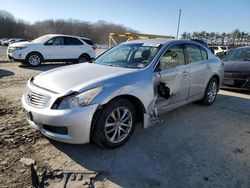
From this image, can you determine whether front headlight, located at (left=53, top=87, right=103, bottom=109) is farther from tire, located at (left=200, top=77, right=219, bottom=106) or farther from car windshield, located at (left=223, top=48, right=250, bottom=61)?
car windshield, located at (left=223, top=48, right=250, bottom=61)

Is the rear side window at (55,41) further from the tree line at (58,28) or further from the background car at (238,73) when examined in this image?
the tree line at (58,28)

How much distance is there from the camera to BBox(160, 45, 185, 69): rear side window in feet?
13.6

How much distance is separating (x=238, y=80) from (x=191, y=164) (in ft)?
16.0

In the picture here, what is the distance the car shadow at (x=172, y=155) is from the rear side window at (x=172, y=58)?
1091mm

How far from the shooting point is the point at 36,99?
326cm

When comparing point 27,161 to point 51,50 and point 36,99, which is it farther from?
point 51,50

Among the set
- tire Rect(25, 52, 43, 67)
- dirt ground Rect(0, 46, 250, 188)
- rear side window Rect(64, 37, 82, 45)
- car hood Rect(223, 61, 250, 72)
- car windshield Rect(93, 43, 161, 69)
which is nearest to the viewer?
dirt ground Rect(0, 46, 250, 188)

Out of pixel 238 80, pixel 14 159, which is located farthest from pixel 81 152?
pixel 238 80

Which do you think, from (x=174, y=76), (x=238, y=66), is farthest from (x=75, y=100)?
(x=238, y=66)

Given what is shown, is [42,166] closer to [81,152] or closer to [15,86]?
[81,152]

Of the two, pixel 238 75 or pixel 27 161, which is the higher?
pixel 238 75

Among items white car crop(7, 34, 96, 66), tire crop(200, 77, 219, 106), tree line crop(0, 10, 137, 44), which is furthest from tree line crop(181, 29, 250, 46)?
tire crop(200, 77, 219, 106)

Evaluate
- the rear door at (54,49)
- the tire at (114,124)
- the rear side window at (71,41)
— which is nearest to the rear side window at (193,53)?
the tire at (114,124)

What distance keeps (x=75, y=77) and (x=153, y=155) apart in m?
1.57
